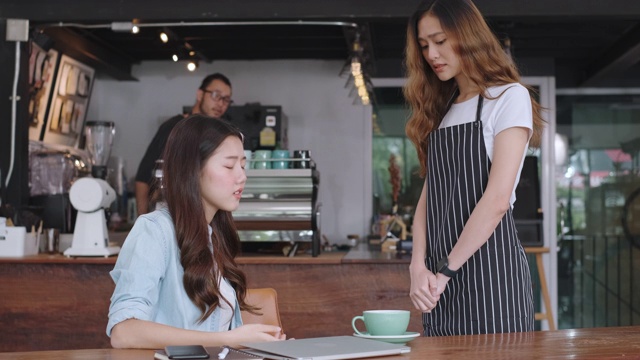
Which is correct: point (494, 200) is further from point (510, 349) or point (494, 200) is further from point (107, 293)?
point (107, 293)

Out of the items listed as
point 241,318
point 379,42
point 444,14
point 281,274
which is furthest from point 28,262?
point 379,42

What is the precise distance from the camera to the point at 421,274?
7.22 ft

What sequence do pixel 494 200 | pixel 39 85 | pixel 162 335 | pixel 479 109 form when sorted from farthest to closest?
pixel 39 85, pixel 479 109, pixel 494 200, pixel 162 335

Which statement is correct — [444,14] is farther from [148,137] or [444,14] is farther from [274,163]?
[148,137]

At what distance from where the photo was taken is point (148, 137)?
297 inches

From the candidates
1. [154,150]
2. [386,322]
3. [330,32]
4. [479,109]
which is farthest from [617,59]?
[386,322]

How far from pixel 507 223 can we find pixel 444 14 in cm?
55

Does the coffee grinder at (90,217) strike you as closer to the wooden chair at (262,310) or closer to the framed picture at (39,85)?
the framed picture at (39,85)

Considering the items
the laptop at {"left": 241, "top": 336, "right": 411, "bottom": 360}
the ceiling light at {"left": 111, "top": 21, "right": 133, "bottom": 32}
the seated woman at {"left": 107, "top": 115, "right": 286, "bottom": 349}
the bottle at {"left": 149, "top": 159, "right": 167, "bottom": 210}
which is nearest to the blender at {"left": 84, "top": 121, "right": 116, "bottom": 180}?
the ceiling light at {"left": 111, "top": 21, "right": 133, "bottom": 32}

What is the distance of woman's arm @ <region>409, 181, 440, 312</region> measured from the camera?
214 centimetres

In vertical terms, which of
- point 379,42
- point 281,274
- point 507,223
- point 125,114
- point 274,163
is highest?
point 379,42

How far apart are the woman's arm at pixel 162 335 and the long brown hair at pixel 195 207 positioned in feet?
0.58

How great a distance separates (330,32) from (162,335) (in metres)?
5.12

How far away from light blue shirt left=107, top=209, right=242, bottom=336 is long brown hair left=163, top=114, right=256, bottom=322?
2 centimetres
